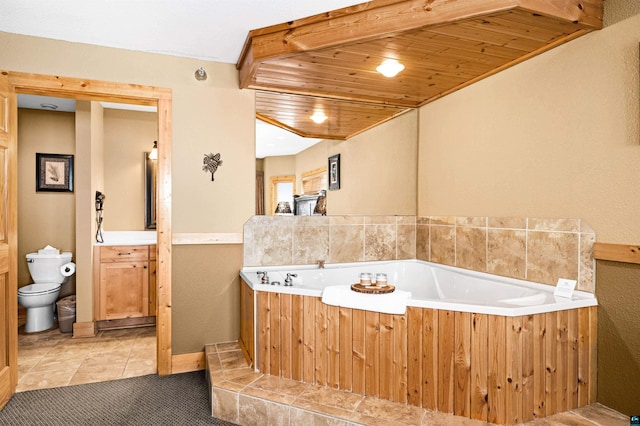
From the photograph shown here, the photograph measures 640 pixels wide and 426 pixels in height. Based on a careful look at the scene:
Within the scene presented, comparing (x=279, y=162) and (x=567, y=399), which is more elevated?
(x=279, y=162)

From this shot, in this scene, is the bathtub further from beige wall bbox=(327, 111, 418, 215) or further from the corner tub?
beige wall bbox=(327, 111, 418, 215)

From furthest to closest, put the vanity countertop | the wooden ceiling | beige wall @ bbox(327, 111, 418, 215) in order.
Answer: the vanity countertop < beige wall @ bbox(327, 111, 418, 215) < the wooden ceiling

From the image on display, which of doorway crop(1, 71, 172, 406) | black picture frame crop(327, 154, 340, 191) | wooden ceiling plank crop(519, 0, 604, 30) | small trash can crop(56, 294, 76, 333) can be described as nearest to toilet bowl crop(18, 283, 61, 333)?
small trash can crop(56, 294, 76, 333)

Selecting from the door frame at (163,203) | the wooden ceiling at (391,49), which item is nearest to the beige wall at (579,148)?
the wooden ceiling at (391,49)

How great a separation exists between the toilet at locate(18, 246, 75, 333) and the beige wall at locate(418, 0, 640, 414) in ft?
13.2

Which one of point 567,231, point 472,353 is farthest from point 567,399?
point 567,231

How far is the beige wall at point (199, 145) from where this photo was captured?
2.77 m

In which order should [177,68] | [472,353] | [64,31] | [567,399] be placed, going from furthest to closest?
1. [177,68]
2. [64,31]
3. [567,399]
4. [472,353]

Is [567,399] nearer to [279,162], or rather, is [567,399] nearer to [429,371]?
[429,371]

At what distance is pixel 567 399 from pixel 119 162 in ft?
15.1

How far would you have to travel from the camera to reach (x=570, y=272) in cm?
224

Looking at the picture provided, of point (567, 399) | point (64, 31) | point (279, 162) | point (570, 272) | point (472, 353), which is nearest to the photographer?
point (472, 353)

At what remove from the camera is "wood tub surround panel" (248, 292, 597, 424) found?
1.90 meters

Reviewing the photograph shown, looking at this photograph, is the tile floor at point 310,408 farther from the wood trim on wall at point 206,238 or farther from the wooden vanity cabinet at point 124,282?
the wooden vanity cabinet at point 124,282
